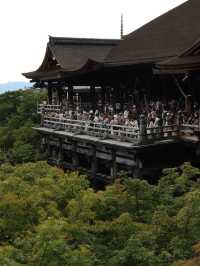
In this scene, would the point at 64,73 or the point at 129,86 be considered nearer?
the point at 64,73

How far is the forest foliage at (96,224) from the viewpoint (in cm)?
886

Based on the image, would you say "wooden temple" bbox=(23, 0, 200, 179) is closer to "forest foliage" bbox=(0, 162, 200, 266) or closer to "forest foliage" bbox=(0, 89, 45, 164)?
"forest foliage" bbox=(0, 89, 45, 164)

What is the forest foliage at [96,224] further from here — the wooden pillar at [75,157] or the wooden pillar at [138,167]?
the wooden pillar at [75,157]

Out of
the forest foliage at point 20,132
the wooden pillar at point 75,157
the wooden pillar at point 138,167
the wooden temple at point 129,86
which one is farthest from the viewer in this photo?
the forest foliage at point 20,132

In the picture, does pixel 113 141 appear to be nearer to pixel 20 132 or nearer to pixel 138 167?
pixel 138 167

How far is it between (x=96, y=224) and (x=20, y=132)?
23416 millimetres

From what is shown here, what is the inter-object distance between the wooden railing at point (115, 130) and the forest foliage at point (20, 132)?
3916mm

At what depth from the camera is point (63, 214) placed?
1218cm

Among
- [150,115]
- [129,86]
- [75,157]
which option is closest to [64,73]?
[129,86]

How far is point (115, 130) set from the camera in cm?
1938

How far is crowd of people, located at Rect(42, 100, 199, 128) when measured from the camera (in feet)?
60.6

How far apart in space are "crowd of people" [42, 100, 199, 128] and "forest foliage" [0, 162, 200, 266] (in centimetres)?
467

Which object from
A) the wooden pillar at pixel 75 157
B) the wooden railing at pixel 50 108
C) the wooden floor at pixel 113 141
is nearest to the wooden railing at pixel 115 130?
the wooden floor at pixel 113 141

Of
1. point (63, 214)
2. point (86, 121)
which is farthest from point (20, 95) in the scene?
point (63, 214)
